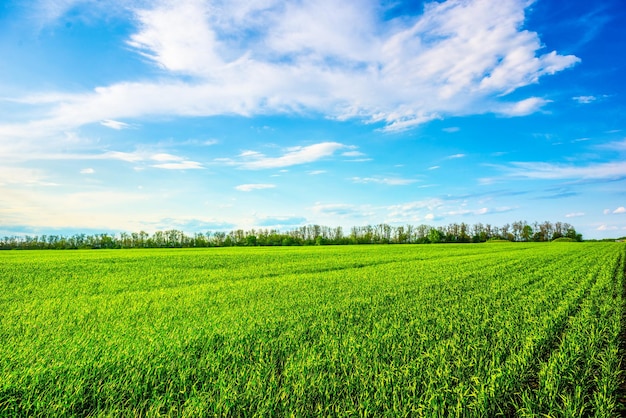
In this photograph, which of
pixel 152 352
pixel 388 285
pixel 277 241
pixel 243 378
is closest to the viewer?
pixel 243 378

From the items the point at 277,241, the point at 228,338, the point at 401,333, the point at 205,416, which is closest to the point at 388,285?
the point at 401,333

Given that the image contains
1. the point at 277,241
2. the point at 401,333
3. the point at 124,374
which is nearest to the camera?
the point at 124,374

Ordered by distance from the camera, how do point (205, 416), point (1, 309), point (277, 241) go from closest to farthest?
point (205, 416) < point (1, 309) < point (277, 241)

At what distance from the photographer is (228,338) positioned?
740 centimetres

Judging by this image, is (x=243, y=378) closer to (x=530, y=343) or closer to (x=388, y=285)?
(x=530, y=343)

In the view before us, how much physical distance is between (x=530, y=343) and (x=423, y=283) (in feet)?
31.3

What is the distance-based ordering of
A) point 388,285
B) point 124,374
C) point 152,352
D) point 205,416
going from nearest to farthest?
point 205,416
point 124,374
point 152,352
point 388,285

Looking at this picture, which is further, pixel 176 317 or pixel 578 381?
pixel 176 317

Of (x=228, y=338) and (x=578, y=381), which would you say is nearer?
(x=578, y=381)

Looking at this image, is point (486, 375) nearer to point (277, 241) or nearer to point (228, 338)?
point (228, 338)

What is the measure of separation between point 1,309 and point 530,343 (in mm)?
15233

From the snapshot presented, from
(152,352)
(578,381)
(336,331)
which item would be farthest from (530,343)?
(152,352)

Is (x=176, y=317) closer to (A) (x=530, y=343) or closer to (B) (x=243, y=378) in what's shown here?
(B) (x=243, y=378)

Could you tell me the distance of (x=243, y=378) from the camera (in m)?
5.27
